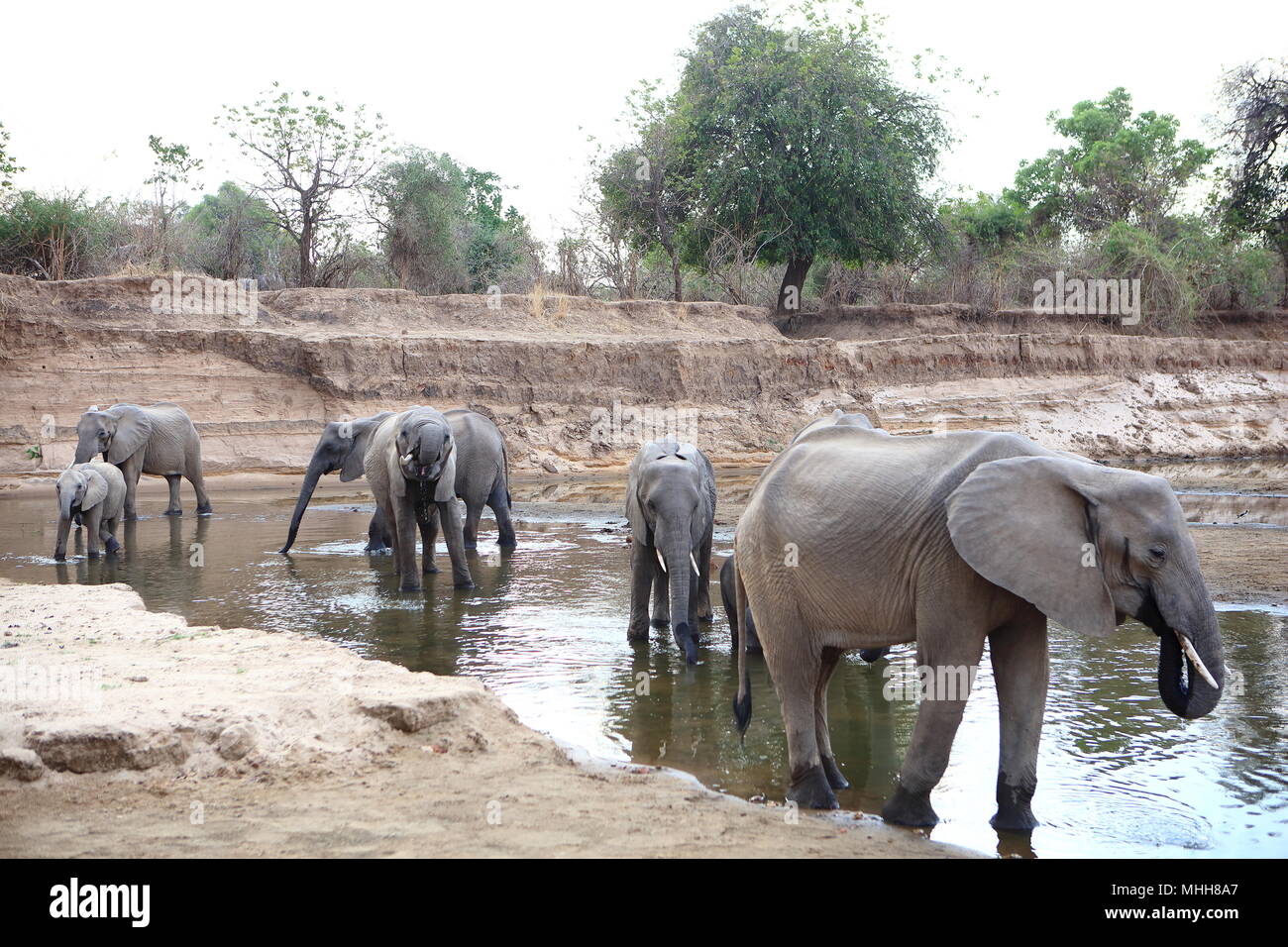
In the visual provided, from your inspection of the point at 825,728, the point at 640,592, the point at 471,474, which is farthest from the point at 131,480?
the point at 825,728

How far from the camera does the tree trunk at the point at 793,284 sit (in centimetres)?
3409

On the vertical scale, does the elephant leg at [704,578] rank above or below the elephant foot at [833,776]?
above

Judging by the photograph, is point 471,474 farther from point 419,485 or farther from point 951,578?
point 951,578

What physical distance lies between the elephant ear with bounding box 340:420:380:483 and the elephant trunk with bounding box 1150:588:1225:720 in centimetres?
1154

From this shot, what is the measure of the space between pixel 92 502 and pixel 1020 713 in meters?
11.6

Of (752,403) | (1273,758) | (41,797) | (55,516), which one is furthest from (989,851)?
(752,403)

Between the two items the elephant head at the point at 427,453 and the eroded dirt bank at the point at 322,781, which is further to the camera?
the elephant head at the point at 427,453

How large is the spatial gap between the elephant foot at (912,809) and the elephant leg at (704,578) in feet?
12.5

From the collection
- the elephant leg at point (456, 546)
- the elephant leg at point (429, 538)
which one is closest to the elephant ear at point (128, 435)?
the elephant leg at point (429, 538)

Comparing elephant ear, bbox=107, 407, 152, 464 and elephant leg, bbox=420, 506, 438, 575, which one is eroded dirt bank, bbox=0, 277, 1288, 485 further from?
elephant leg, bbox=420, 506, 438, 575

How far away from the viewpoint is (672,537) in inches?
296

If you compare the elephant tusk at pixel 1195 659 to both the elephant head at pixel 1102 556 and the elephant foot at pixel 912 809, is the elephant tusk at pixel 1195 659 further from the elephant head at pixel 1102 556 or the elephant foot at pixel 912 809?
the elephant foot at pixel 912 809

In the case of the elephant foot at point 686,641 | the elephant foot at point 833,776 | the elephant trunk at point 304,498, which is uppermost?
the elephant trunk at point 304,498

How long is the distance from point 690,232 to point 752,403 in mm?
7470
